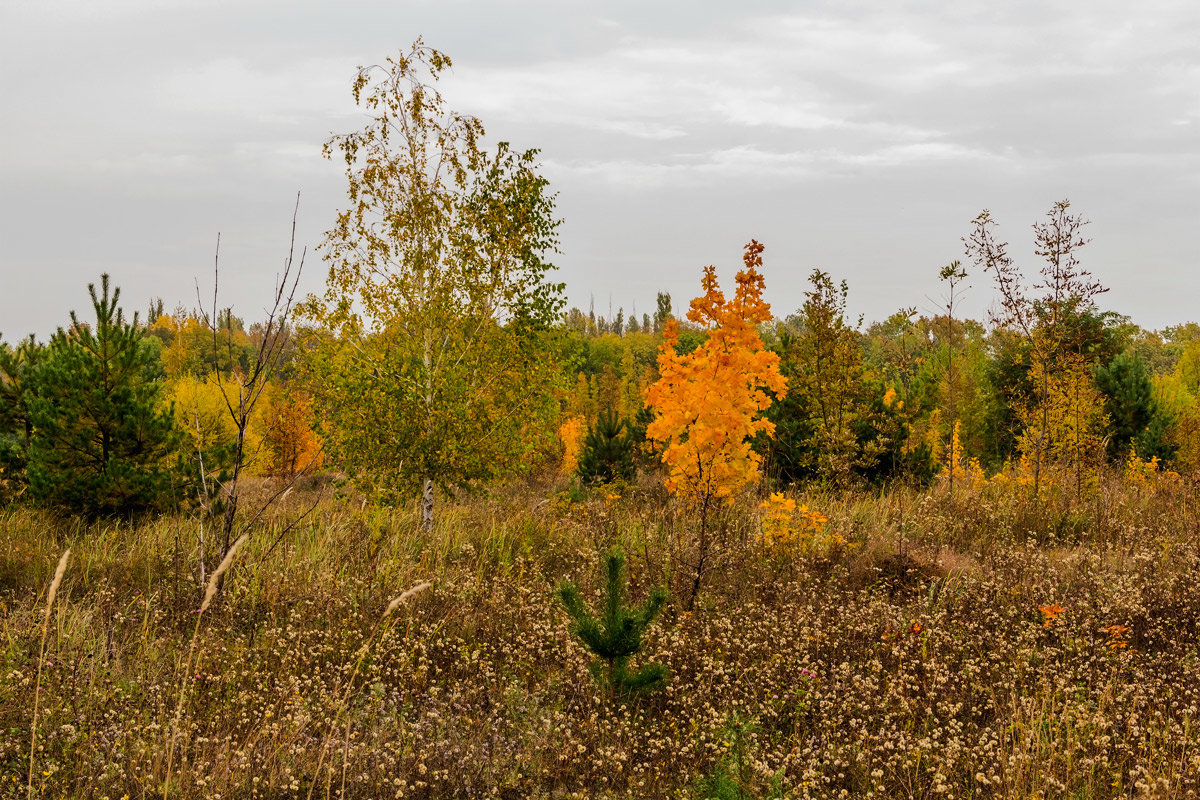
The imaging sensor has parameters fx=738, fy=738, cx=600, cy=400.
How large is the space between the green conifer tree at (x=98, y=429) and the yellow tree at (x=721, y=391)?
6.34m

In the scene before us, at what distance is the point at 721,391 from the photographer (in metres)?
7.43

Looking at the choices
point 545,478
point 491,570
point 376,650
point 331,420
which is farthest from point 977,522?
point 545,478

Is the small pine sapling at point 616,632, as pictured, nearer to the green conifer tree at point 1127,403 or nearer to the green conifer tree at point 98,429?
the green conifer tree at point 98,429

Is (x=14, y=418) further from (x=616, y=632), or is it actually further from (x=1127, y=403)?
(x=1127, y=403)

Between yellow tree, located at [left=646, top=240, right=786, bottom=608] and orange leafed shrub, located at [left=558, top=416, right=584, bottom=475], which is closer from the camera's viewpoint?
yellow tree, located at [left=646, top=240, right=786, bottom=608]

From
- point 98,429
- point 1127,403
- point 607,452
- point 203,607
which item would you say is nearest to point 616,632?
point 203,607

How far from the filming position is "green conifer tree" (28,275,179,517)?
9055 millimetres

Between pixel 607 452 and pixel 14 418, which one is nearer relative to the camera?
pixel 14 418

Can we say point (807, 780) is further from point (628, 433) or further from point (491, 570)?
point (628, 433)

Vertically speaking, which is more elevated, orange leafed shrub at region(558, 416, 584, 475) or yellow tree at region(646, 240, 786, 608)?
yellow tree at region(646, 240, 786, 608)

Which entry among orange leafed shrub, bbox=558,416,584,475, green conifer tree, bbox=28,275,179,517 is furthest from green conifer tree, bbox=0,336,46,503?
orange leafed shrub, bbox=558,416,584,475

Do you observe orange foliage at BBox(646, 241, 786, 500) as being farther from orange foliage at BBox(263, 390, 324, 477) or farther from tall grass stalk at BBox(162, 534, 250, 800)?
orange foliage at BBox(263, 390, 324, 477)

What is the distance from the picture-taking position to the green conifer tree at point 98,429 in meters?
9.05

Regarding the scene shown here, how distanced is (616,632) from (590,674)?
477mm
